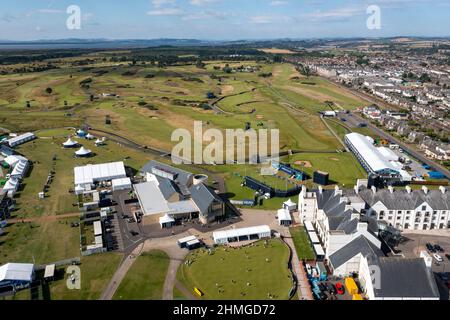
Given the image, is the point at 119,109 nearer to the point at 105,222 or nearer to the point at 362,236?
the point at 105,222

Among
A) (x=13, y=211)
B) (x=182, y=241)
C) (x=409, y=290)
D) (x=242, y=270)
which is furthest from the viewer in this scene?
(x=13, y=211)

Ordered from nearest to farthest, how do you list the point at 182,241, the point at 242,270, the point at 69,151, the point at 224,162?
the point at 242,270, the point at 182,241, the point at 224,162, the point at 69,151

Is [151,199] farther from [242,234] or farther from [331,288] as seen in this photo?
[331,288]

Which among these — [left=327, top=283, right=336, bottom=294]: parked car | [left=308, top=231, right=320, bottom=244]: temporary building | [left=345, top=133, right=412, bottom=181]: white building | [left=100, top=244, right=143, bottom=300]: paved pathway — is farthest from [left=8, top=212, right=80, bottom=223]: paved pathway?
[left=345, top=133, right=412, bottom=181]: white building

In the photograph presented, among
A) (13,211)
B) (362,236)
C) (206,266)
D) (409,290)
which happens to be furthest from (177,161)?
(409,290)

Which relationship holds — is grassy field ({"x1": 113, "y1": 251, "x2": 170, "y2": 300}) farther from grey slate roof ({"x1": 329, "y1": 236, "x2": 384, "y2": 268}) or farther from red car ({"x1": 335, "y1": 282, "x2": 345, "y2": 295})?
grey slate roof ({"x1": 329, "y1": 236, "x2": 384, "y2": 268})

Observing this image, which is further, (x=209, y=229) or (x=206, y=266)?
(x=209, y=229)

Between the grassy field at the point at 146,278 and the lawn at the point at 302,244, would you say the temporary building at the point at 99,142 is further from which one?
the lawn at the point at 302,244
